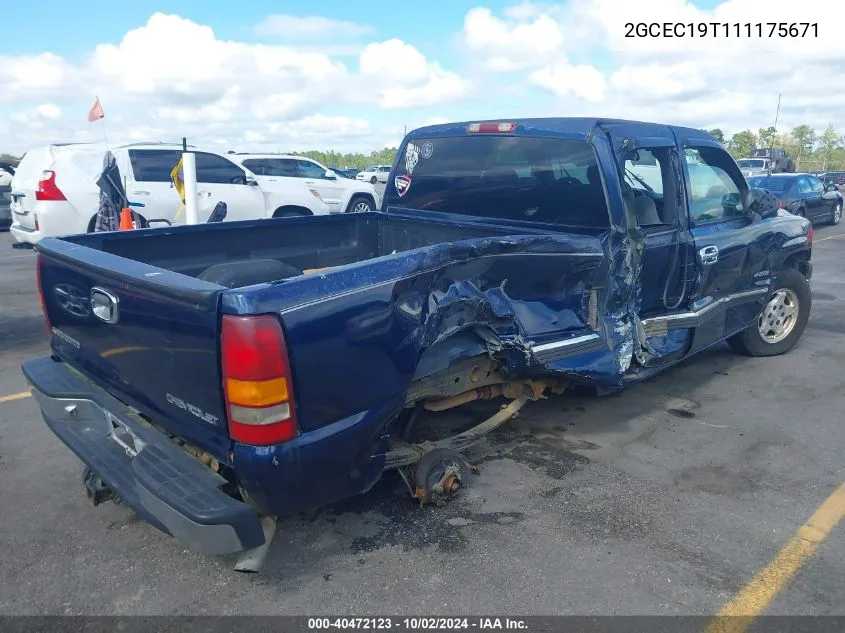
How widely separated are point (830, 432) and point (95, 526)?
14.5 ft

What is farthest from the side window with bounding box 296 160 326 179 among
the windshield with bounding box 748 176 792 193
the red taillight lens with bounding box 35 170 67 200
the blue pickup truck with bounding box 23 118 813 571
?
the windshield with bounding box 748 176 792 193

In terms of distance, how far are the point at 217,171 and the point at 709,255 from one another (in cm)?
858

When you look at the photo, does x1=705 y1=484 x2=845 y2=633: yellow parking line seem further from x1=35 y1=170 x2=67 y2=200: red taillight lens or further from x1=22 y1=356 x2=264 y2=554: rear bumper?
x1=35 y1=170 x2=67 y2=200: red taillight lens

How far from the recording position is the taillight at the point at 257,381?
7.43 feet

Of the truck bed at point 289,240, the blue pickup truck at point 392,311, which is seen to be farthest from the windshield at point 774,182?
the truck bed at point 289,240

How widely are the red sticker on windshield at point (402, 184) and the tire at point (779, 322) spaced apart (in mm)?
3181

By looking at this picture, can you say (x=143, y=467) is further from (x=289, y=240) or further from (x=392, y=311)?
(x=289, y=240)

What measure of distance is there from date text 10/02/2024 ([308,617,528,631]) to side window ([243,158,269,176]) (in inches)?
434

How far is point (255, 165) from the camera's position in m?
12.7

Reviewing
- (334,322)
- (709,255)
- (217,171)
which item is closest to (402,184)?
(709,255)

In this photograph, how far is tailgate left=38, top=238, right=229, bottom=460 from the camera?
240cm

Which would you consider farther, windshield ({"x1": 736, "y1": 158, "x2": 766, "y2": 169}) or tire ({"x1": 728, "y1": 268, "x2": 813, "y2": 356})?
windshield ({"x1": 736, "y1": 158, "x2": 766, "y2": 169})

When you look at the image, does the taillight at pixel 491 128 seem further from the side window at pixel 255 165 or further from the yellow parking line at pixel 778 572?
the side window at pixel 255 165

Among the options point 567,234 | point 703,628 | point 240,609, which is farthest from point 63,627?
point 567,234
